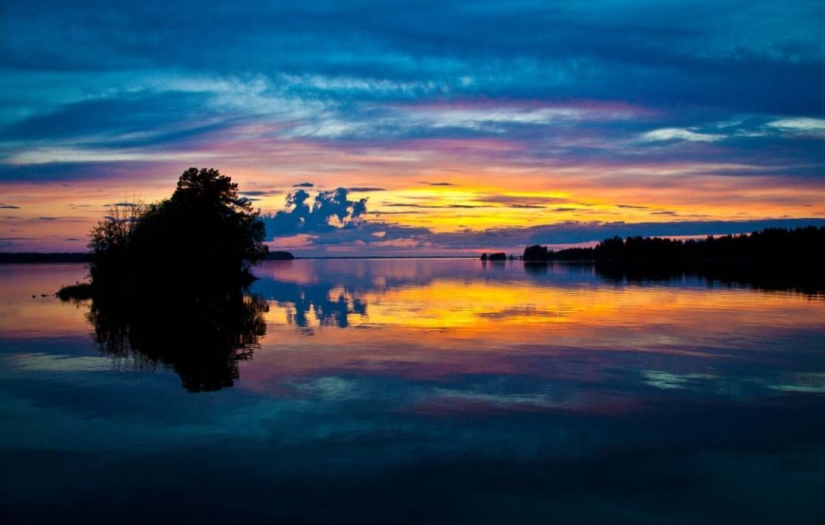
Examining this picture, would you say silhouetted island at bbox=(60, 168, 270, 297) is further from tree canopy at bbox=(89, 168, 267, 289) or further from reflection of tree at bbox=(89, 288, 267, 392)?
reflection of tree at bbox=(89, 288, 267, 392)

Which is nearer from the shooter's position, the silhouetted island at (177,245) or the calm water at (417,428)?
the calm water at (417,428)

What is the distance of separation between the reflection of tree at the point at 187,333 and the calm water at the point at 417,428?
0.92 ft

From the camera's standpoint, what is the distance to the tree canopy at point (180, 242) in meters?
83.4

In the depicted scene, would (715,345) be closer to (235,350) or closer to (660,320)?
(660,320)

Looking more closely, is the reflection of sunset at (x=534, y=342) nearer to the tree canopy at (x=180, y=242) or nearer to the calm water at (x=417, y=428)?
the calm water at (x=417, y=428)

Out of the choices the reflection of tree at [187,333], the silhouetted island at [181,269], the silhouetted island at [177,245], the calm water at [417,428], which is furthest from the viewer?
the silhouetted island at [177,245]

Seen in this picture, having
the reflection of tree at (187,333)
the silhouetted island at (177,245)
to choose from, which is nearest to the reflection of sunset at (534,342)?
the reflection of tree at (187,333)

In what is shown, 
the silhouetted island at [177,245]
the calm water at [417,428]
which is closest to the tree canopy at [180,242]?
the silhouetted island at [177,245]

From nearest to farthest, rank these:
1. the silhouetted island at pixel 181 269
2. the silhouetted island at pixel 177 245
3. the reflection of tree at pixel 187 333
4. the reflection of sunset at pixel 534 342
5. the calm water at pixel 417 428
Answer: the calm water at pixel 417 428 < the reflection of sunset at pixel 534 342 < the reflection of tree at pixel 187 333 < the silhouetted island at pixel 181 269 < the silhouetted island at pixel 177 245

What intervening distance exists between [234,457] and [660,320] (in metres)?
35.8

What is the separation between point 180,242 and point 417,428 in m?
72.2

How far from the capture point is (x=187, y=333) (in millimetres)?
38594

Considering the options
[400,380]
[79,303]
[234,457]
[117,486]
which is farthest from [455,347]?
[79,303]

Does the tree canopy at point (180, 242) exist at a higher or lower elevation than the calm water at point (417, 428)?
higher
